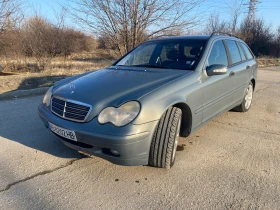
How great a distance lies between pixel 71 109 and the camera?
2.72 meters

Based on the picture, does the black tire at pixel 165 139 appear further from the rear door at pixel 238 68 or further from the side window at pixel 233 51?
the side window at pixel 233 51

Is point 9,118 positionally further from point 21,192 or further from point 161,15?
point 161,15

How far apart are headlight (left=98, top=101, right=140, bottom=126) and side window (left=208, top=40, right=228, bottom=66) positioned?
159 cm

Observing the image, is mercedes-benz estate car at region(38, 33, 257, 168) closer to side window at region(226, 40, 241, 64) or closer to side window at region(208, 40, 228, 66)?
side window at region(208, 40, 228, 66)

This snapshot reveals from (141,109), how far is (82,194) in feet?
3.28

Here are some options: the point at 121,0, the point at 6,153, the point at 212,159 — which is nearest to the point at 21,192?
the point at 6,153

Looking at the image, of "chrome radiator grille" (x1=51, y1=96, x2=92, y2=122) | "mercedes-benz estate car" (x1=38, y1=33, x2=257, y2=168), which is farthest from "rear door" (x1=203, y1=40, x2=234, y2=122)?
"chrome radiator grille" (x1=51, y1=96, x2=92, y2=122)

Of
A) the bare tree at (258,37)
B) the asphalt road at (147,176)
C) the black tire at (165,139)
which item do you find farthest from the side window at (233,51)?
the bare tree at (258,37)

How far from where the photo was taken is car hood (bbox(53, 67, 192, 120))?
2.62 meters

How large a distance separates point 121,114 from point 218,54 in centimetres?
216

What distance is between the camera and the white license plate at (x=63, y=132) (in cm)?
263

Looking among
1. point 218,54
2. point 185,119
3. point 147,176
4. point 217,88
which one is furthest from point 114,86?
point 218,54

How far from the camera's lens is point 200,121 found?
335cm

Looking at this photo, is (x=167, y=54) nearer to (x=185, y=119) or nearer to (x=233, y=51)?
(x=185, y=119)
